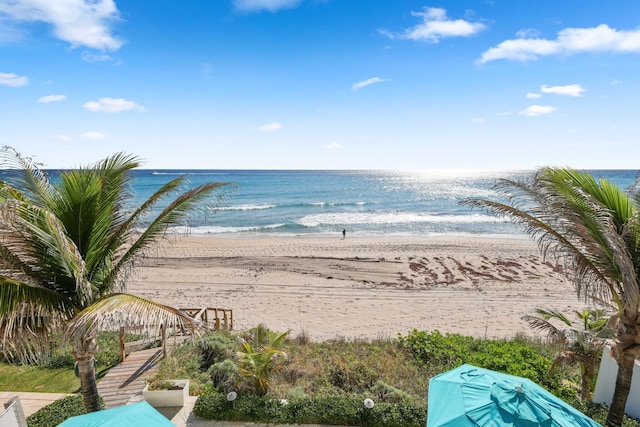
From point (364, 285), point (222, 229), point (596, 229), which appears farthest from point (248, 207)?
point (596, 229)

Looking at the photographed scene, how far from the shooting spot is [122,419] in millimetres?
4621

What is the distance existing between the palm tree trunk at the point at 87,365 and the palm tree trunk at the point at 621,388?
808cm

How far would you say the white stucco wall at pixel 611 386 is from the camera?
7195 mm

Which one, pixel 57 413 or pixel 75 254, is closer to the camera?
pixel 75 254

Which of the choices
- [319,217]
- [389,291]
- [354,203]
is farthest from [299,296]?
[354,203]

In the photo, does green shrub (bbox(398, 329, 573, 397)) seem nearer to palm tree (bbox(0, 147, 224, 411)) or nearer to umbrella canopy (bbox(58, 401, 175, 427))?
umbrella canopy (bbox(58, 401, 175, 427))

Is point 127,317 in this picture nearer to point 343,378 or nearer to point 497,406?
point 497,406

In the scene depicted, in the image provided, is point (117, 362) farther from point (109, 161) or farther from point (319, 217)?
point (319, 217)

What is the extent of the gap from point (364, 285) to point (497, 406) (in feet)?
48.9

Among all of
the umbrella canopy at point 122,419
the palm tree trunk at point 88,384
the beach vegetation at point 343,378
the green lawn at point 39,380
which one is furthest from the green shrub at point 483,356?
the green lawn at point 39,380

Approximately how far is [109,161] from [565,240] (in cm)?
758

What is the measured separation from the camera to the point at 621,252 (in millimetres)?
5066

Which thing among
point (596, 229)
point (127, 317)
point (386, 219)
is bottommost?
point (386, 219)

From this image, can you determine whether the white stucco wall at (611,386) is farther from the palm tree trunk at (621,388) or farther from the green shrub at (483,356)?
the palm tree trunk at (621,388)
